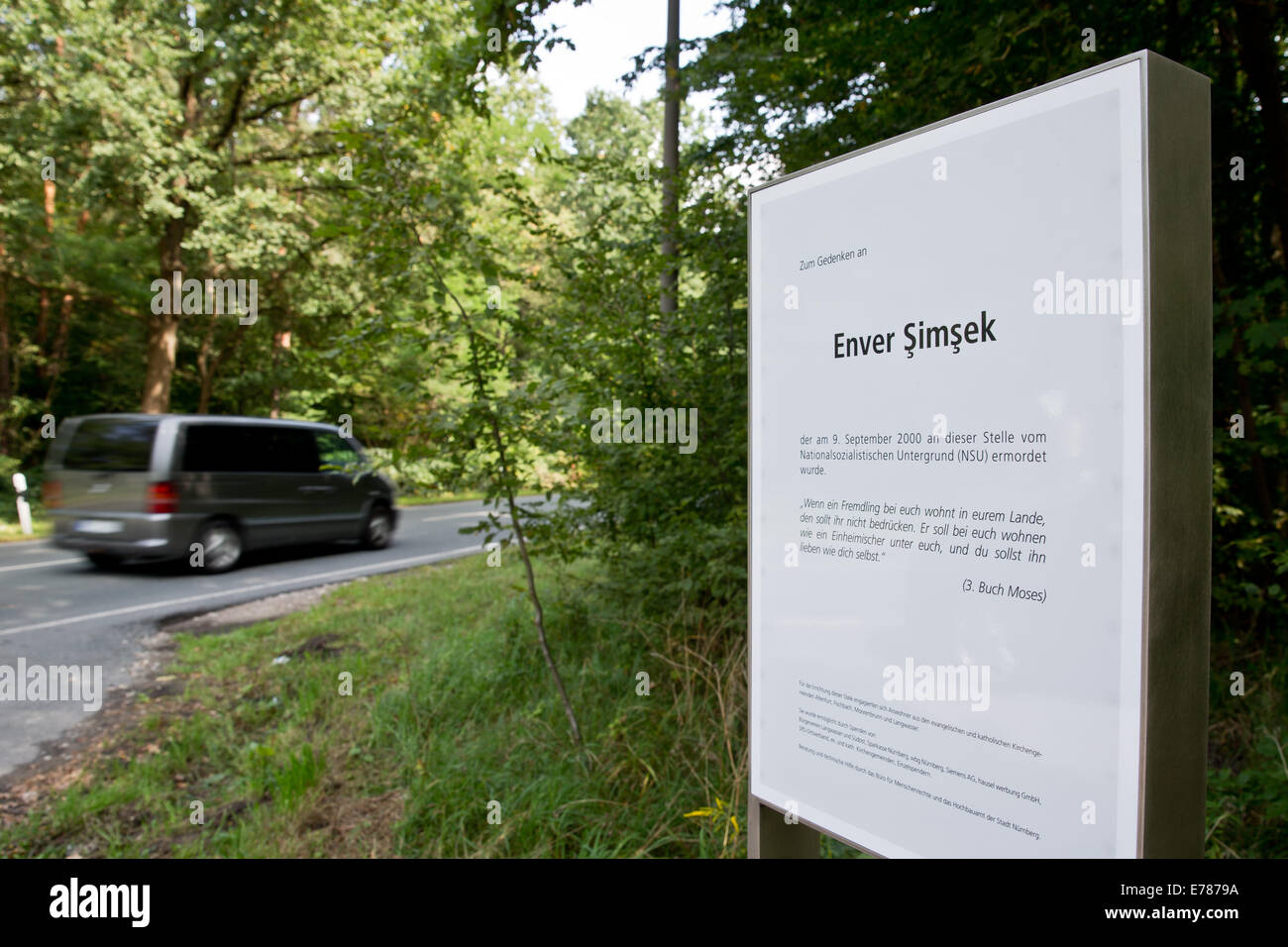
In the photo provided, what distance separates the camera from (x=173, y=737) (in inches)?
174

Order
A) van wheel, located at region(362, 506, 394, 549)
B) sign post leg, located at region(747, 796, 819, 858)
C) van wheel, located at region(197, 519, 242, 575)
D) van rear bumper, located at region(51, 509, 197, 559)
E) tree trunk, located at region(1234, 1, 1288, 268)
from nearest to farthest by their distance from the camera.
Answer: sign post leg, located at region(747, 796, 819, 858)
tree trunk, located at region(1234, 1, 1288, 268)
van rear bumper, located at region(51, 509, 197, 559)
van wheel, located at region(197, 519, 242, 575)
van wheel, located at region(362, 506, 394, 549)

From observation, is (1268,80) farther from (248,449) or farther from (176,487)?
(248,449)

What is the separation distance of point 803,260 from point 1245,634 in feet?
14.3

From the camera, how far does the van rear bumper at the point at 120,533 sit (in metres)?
8.86

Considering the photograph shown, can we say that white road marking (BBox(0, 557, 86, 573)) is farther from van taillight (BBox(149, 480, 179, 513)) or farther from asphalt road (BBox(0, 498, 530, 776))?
van taillight (BBox(149, 480, 179, 513))

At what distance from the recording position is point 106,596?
8000 millimetres

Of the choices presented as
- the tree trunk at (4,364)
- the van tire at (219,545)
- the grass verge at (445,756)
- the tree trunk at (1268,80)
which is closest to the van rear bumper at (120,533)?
the van tire at (219,545)

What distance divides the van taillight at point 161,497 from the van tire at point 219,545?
58cm

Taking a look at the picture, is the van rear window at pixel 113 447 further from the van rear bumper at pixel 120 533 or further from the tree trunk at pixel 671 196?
the tree trunk at pixel 671 196

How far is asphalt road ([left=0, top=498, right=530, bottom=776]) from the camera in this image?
501 cm

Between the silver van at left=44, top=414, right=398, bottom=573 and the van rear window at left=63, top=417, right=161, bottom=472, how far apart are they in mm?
11

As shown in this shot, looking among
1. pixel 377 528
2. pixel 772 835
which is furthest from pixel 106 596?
pixel 772 835

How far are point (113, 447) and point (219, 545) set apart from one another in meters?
1.65

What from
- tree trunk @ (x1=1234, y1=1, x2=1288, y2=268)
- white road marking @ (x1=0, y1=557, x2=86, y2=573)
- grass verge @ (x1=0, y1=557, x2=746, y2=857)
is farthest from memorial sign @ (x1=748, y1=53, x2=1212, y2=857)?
white road marking @ (x1=0, y1=557, x2=86, y2=573)
